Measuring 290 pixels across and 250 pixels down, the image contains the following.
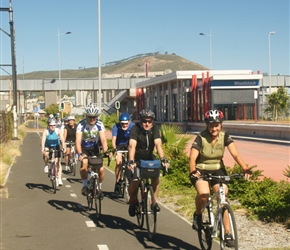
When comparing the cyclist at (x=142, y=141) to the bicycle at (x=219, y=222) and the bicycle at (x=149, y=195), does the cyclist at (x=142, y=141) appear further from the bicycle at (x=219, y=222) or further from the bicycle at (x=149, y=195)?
the bicycle at (x=219, y=222)

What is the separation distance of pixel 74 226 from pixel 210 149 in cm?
323

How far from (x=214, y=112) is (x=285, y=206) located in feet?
9.81

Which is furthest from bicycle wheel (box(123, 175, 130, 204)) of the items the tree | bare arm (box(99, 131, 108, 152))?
the tree

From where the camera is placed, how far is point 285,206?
9.66m

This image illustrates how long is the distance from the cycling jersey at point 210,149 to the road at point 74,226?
124 cm

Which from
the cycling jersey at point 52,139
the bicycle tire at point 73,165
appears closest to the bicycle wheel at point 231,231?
the cycling jersey at point 52,139

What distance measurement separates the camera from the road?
841cm

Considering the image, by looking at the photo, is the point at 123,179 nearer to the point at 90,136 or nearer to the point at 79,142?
the point at 90,136

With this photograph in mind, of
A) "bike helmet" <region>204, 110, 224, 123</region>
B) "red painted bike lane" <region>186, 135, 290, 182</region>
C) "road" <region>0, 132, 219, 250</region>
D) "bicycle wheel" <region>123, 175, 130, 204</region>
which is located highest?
"bike helmet" <region>204, 110, 224, 123</region>

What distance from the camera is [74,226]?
975cm

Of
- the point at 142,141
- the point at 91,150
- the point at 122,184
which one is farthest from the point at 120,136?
the point at 142,141

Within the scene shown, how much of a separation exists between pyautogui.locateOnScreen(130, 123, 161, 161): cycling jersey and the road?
3.81 feet

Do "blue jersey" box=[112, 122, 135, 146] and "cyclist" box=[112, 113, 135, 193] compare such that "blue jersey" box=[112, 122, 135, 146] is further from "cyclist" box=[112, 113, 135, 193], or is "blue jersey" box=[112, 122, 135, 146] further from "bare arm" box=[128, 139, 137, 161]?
"bare arm" box=[128, 139, 137, 161]

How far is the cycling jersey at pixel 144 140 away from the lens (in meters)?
9.31
